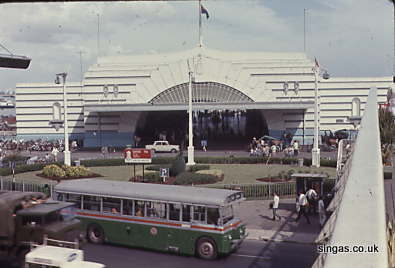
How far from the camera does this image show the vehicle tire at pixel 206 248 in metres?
15.4

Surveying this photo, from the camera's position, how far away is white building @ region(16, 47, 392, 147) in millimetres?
55031

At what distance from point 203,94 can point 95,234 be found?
129 feet

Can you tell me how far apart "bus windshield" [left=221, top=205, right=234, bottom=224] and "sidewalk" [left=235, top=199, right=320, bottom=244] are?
1.09 m

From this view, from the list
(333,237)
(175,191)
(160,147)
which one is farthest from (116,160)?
(333,237)

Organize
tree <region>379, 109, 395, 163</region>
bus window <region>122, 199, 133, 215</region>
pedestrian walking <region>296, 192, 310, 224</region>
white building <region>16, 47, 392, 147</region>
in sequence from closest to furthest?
bus window <region>122, 199, 133, 215</region> → pedestrian walking <region>296, 192, 310, 224</region> → tree <region>379, 109, 395, 163</region> → white building <region>16, 47, 392, 147</region>

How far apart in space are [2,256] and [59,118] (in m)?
52.1

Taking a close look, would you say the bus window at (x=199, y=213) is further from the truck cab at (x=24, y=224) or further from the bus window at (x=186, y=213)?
the truck cab at (x=24, y=224)

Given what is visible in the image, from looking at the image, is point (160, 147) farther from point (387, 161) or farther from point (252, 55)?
point (387, 161)

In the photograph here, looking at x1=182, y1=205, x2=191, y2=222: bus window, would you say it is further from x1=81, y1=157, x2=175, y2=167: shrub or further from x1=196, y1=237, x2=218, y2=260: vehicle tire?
x1=81, y1=157, x2=175, y2=167: shrub

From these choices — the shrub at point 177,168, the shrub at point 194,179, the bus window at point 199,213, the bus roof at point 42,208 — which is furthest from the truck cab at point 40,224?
the shrub at point 177,168

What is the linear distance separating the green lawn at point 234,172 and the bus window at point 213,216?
14921 mm

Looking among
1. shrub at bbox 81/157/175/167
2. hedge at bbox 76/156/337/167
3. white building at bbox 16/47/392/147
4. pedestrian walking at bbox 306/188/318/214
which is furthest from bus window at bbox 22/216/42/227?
white building at bbox 16/47/392/147

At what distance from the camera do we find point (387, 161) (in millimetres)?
34062

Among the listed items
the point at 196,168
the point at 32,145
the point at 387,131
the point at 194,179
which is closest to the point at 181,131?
the point at 32,145
